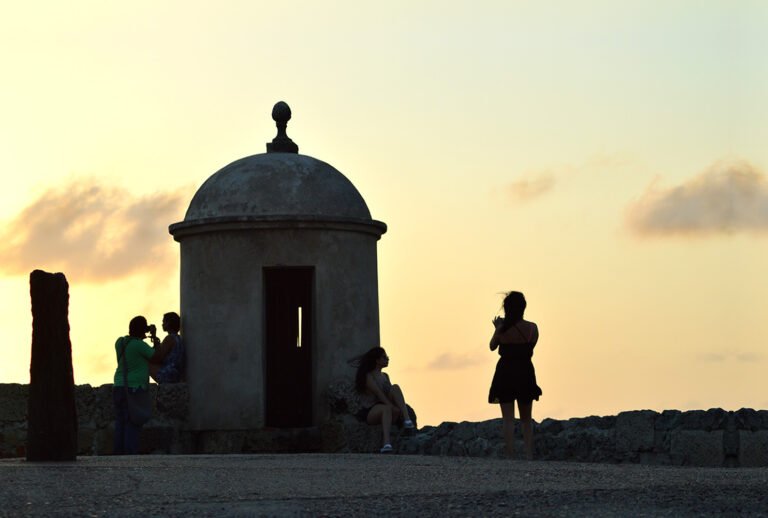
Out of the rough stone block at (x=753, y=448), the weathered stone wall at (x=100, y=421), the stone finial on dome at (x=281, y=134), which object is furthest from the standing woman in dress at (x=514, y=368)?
the stone finial on dome at (x=281, y=134)

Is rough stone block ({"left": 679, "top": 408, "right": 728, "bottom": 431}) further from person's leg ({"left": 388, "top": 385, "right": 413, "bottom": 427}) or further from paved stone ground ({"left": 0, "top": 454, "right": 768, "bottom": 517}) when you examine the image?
person's leg ({"left": 388, "top": 385, "right": 413, "bottom": 427})

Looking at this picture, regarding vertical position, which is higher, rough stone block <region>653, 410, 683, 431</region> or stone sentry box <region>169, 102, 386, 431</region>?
stone sentry box <region>169, 102, 386, 431</region>

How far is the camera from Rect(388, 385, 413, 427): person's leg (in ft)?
55.5

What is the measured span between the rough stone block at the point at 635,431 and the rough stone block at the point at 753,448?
0.98 meters

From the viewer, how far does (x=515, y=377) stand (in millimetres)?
13641

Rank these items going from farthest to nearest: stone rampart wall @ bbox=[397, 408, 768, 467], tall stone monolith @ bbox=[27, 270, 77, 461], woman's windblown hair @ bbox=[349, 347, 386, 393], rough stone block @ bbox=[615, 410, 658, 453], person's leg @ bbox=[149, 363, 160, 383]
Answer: person's leg @ bbox=[149, 363, 160, 383] < woman's windblown hair @ bbox=[349, 347, 386, 393] < rough stone block @ bbox=[615, 410, 658, 453] < stone rampart wall @ bbox=[397, 408, 768, 467] < tall stone monolith @ bbox=[27, 270, 77, 461]

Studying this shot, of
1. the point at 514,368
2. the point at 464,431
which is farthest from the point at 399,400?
the point at 514,368

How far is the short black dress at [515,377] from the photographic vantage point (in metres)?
13.6

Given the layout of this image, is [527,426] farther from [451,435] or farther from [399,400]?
[399,400]

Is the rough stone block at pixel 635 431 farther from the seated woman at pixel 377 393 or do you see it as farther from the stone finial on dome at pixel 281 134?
the stone finial on dome at pixel 281 134

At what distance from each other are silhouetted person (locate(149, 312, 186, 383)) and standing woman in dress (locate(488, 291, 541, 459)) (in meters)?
5.48

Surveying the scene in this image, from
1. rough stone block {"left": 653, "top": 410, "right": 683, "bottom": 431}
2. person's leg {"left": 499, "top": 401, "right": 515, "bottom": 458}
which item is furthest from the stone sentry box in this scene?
rough stone block {"left": 653, "top": 410, "right": 683, "bottom": 431}

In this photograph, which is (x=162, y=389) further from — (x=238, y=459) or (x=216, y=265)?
(x=238, y=459)

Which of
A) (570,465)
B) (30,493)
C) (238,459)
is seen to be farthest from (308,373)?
(30,493)
